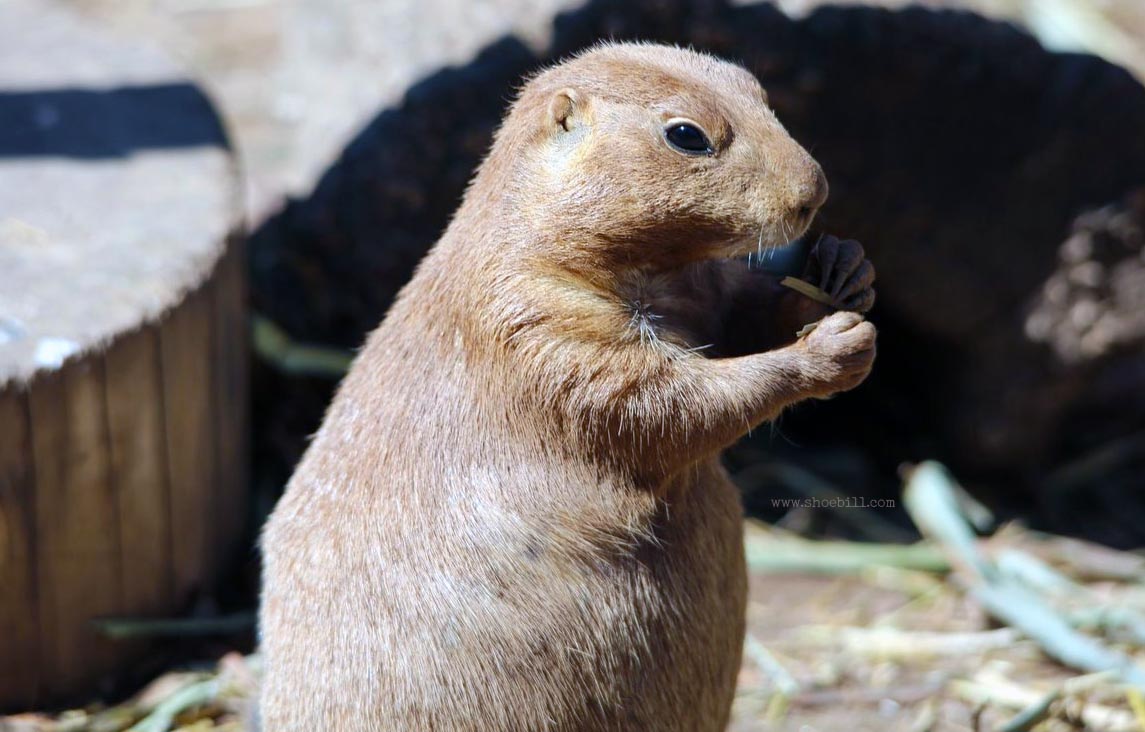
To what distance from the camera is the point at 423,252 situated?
6016mm

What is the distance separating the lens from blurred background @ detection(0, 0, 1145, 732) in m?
4.70

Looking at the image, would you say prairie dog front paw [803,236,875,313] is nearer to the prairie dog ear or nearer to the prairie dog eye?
the prairie dog eye

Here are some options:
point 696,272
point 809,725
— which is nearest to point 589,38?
point 696,272

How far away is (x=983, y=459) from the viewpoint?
6582 millimetres

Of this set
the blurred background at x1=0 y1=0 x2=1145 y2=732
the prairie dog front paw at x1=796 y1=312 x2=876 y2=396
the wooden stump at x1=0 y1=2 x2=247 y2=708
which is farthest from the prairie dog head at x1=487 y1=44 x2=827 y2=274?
the wooden stump at x1=0 y1=2 x2=247 y2=708

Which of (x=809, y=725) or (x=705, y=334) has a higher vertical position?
(x=705, y=334)

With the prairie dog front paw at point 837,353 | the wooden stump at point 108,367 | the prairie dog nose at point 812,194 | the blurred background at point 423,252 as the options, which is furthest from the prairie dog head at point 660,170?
the wooden stump at point 108,367

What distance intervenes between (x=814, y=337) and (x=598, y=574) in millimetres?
769

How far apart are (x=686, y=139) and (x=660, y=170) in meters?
0.09

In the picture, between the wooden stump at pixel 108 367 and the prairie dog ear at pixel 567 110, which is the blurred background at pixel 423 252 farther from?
the prairie dog ear at pixel 567 110

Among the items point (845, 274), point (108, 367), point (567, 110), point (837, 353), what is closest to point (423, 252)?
point (108, 367)

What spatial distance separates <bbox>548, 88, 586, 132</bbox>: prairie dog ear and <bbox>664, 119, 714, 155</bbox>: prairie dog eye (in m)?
0.23

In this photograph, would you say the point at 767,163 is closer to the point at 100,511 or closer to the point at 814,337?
the point at 814,337

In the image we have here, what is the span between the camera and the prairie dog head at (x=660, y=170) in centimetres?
314
